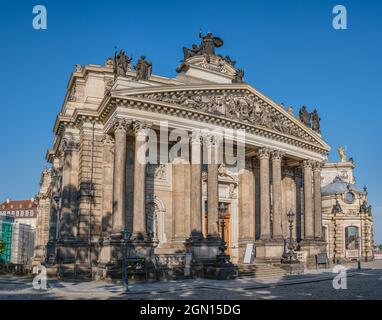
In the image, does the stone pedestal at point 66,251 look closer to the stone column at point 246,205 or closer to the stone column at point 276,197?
the stone column at point 246,205

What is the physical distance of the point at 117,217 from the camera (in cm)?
2872

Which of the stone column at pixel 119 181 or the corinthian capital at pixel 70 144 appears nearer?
the stone column at pixel 119 181

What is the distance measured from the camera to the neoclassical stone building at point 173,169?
97.3 feet

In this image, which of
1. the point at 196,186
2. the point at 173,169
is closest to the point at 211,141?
the point at 196,186

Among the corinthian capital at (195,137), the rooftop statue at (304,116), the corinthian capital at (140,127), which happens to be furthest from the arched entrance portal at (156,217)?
the rooftop statue at (304,116)

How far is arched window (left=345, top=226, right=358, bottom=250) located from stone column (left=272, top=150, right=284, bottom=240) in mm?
21692

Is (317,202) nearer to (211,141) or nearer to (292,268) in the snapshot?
(292,268)

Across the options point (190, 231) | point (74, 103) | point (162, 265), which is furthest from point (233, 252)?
point (74, 103)

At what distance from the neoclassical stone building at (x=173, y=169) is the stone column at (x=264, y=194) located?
8 centimetres

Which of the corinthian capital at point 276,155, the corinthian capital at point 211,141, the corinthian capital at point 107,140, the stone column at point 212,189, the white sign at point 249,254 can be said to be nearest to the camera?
the stone column at point 212,189

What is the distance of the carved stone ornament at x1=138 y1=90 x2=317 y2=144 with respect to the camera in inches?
1273

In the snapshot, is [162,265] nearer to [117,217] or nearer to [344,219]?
[117,217]

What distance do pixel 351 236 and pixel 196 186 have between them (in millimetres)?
30682

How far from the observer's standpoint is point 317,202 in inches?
1609
